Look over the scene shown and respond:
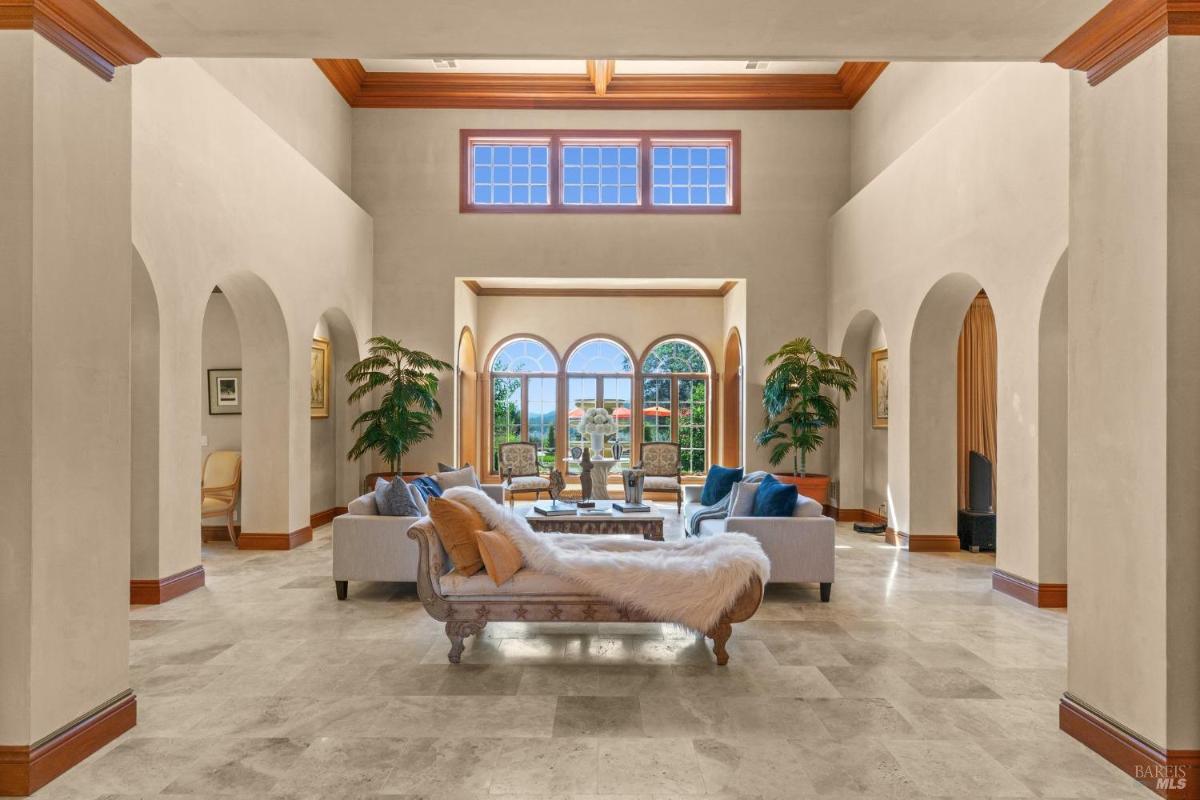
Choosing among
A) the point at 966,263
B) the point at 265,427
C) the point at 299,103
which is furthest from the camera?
the point at 299,103

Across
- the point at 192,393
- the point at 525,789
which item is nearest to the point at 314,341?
the point at 192,393

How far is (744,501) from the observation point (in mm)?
5559

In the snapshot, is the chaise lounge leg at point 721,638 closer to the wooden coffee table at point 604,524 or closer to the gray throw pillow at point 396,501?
the wooden coffee table at point 604,524

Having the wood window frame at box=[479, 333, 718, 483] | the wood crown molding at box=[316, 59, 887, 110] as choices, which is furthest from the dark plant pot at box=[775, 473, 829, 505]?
the wood crown molding at box=[316, 59, 887, 110]

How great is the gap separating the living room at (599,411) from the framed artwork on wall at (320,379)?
0.13 meters

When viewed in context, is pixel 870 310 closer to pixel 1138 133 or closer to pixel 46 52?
pixel 1138 133

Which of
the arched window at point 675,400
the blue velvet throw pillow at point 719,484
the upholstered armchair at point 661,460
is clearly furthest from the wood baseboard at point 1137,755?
the arched window at point 675,400

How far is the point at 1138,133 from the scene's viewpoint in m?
2.77

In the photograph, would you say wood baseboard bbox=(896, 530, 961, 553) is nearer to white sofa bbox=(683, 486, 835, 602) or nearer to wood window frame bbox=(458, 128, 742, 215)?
white sofa bbox=(683, 486, 835, 602)

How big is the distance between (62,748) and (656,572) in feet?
8.73

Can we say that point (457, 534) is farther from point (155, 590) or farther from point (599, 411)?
point (599, 411)

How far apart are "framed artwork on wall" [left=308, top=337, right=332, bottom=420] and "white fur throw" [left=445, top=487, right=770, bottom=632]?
15.9ft

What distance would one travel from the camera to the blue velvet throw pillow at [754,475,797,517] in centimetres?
537

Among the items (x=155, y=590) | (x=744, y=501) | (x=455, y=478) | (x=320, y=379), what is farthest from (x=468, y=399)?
(x=744, y=501)
